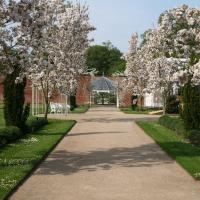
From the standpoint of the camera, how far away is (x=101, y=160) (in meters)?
14.0

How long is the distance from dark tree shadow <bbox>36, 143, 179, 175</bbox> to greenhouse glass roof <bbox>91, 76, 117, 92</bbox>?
48.0 metres

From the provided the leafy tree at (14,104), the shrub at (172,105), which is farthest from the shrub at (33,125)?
the shrub at (172,105)

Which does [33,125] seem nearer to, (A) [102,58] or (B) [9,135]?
(B) [9,135]

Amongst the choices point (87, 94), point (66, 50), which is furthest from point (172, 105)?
point (87, 94)

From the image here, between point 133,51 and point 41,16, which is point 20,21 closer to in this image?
point 41,16

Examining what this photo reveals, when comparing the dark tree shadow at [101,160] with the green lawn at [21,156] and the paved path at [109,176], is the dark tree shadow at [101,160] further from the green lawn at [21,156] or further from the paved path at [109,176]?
the green lawn at [21,156]

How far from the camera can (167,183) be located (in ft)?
35.0

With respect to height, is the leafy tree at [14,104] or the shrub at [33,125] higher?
the leafy tree at [14,104]

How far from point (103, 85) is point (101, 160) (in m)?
51.7

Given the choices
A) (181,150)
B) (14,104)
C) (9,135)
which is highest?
(14,104)

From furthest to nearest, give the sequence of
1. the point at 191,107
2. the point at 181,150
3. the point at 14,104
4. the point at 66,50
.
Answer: the point at 66,50
the point at 14,104
the point at 191,107
the point at 181,150

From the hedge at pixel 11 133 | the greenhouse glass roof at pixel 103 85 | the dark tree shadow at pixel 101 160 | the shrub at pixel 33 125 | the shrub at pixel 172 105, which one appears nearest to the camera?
the dark tree shadow at pixel 101 160

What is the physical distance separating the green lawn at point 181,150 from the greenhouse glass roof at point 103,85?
4207cm

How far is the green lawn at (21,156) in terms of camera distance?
10508 millimetres
